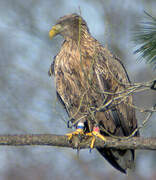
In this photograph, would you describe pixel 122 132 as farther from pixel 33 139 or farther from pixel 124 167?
pixel 33 139

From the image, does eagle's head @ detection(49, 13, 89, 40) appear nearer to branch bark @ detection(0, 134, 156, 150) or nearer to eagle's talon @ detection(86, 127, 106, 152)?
eagle's talon @ detection(86, 127, 106, 152)

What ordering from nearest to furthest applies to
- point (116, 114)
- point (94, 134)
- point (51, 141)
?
point (51, 141) → point (94, 134) → point (116, 114)

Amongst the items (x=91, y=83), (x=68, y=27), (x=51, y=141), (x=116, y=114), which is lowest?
(x=51, y=141)

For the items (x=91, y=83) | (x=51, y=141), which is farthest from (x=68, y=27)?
(x=51, y=141)

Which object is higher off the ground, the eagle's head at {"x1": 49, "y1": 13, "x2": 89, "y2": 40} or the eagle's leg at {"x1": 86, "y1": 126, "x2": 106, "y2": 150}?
the eagle's head at {"x1": 49, "y1": 13, "x2": 89, "y2": 40}

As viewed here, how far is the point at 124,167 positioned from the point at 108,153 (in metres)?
0.30

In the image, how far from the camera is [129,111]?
6398 mm

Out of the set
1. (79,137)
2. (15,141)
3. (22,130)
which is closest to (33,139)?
(15,141)

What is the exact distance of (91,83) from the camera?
19.0ft

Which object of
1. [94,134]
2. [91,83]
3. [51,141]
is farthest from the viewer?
[94,134]

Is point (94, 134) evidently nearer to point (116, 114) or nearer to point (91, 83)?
point (116, 114)

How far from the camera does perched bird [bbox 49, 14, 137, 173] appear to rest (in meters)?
5.97

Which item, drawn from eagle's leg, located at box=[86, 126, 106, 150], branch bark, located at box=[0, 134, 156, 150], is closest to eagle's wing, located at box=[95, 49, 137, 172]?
eagle's leg, located at box=[86, 126, 106, 150]

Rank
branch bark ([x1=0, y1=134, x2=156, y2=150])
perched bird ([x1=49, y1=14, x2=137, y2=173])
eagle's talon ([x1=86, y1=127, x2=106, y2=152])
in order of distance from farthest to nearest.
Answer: perched bird ([x1=49, y1=14, x2=137, y2=173]) → eagle's talon ([x1=86, y1=127, x2=106, y2=152]) → branch bark ([x1=0, y1=134, x2=156, y2=150])
